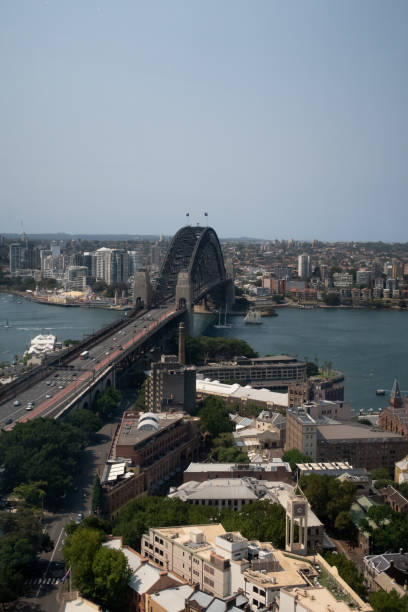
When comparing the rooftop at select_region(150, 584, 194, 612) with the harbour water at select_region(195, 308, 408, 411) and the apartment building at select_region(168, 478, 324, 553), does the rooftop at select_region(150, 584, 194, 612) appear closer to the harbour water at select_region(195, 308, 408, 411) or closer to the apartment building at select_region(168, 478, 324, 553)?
the apartment building at select_region(168, 478, 324, 553)

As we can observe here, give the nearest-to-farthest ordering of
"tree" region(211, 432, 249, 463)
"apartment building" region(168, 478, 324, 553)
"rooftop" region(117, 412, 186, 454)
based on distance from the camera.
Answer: "apartment building" region(168, 478, 324, 553) → "rooftop" region(117, 412, 186, 454) → "tree" region(211, 432, 249, 463)

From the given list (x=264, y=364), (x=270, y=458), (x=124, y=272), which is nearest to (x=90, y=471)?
(x=270, y=458)

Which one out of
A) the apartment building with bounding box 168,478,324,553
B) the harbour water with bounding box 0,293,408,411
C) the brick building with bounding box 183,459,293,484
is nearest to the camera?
the apartment building with bounding box 168,478,324,553

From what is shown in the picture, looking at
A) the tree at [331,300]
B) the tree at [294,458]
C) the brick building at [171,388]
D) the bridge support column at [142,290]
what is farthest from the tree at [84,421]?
the tree at [331,300]

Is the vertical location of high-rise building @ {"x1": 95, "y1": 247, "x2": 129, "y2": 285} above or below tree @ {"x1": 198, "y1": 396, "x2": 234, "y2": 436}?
above

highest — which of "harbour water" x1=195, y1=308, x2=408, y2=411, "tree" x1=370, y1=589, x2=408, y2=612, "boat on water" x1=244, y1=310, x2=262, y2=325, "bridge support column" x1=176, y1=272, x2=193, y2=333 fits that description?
"bridge support column" x1=176, y1=272, x2=193, y2=333

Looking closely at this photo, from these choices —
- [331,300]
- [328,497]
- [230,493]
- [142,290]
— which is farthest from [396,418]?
[331,300]

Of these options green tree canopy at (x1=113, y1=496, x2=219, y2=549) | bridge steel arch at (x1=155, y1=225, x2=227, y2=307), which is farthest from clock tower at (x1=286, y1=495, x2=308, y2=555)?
bridge steel arch at (x1=155, y1=225, x2=227, y2=307)
